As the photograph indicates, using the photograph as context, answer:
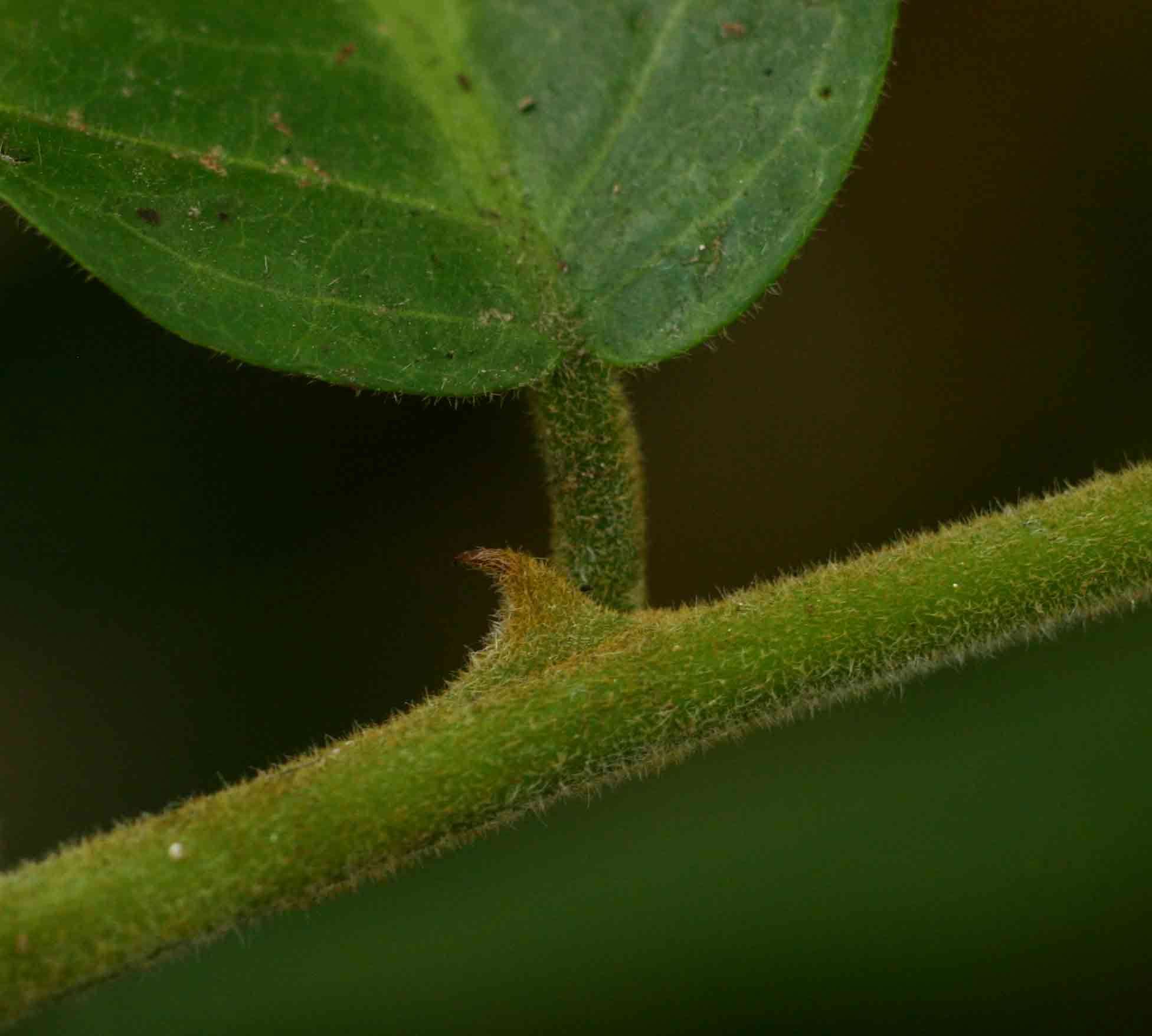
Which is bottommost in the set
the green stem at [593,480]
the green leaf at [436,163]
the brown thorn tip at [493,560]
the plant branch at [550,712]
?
the plant branch at [550,712]

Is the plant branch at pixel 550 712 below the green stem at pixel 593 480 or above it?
below

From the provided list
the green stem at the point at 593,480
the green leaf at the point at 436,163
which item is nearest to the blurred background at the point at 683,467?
the green stem at the point at 593,480

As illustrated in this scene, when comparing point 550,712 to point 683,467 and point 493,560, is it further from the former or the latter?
point 683,467

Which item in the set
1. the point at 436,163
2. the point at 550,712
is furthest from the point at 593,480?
the point at 436,163

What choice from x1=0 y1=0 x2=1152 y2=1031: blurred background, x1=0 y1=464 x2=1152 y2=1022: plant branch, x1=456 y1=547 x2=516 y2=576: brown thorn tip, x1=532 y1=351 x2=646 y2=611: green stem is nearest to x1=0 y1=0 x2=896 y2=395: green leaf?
x1=532 y1=351 x2=646 y2=611: green stem

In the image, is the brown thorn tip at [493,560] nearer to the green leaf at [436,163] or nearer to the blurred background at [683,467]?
the green leaf at [436,163]
